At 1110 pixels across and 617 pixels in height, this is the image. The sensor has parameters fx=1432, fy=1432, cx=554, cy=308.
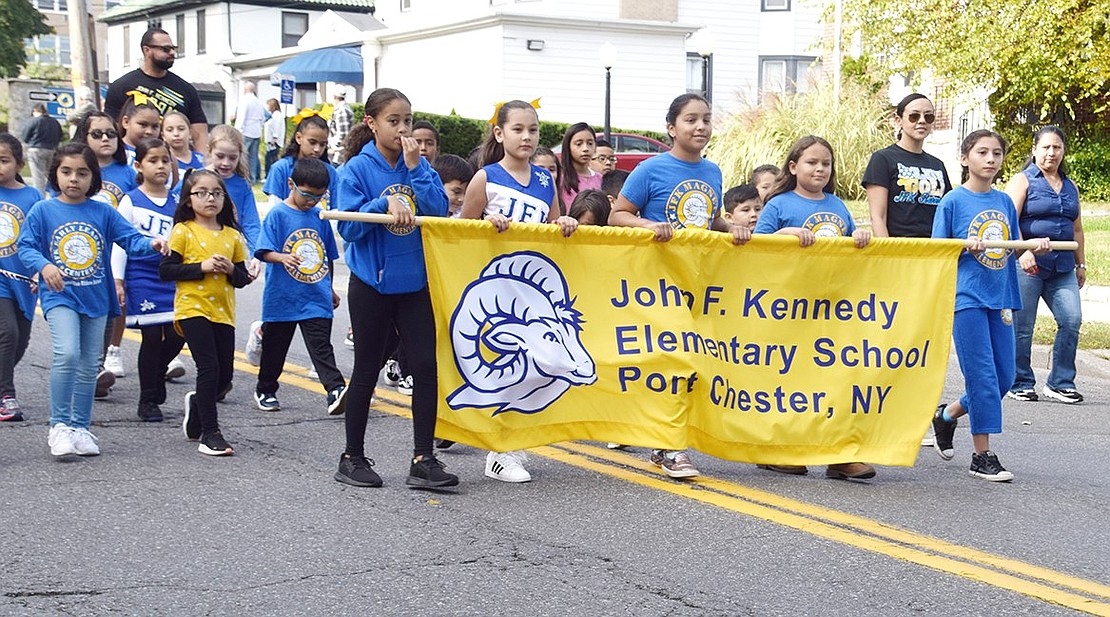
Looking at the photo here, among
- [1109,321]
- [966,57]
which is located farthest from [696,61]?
[1109,321]

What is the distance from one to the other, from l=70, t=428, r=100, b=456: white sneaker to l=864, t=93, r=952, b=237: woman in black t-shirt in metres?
4.13

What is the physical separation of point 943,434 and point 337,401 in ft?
11.0

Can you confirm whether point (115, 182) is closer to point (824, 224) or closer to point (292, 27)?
point (824, 224)

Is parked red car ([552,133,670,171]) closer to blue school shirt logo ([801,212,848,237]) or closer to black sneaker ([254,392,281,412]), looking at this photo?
black sneaker ([254,392,281,412])

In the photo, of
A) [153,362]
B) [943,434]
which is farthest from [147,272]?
[943,434]

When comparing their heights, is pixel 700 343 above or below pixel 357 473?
above

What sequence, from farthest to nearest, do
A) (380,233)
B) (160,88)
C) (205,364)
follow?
(160,88) < (205,364) < (380,233)

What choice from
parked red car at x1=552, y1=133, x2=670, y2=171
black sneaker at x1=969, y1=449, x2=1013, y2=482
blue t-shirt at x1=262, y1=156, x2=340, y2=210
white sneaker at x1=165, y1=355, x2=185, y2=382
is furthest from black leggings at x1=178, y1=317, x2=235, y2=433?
parked red car at x1=552, y1=133, x2=670, y2=171

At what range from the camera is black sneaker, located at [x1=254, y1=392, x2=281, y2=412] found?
28.1ft

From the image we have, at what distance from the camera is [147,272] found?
8445 mm

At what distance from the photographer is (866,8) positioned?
2697 cm

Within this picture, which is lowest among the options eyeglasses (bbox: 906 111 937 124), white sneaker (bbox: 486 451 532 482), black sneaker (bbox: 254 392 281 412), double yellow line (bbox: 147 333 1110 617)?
black sneaker (bbox: 254 392 281 412)

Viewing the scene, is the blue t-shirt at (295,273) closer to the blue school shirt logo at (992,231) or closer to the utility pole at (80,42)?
the blue school shirt logo at (992,231)

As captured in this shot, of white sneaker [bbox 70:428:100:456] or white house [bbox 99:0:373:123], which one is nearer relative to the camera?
white sneaker [bbox 70:428:100:456]
